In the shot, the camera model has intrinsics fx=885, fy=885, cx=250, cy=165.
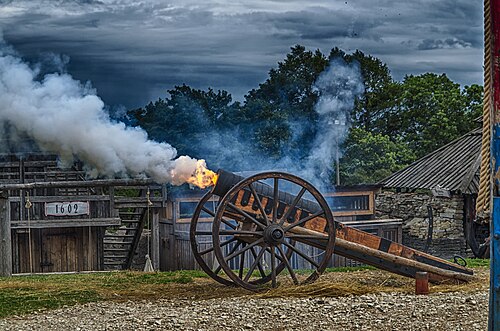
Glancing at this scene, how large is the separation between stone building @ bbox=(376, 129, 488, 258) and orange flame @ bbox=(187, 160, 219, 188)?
1307 cm

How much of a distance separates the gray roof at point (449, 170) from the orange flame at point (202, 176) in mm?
13908

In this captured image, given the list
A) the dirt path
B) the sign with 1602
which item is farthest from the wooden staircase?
the dirt path

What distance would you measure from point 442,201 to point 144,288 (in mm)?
16622

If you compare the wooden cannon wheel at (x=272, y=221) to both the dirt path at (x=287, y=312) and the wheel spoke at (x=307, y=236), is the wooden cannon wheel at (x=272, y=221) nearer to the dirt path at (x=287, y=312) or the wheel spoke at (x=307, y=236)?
the wheel spoke at (x=307, y=236)

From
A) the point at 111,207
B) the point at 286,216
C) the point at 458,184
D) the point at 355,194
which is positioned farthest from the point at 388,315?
the point at 458,184

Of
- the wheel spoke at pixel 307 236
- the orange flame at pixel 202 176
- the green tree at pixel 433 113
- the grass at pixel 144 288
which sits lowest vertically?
the grass at pixel 144 288

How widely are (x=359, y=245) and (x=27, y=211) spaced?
9.84 meters

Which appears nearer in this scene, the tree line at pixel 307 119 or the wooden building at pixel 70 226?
the wooden building at pixel 70 226

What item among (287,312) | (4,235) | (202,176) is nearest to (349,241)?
(202,176)

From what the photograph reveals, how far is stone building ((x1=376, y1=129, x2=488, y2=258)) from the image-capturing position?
84.8 ft

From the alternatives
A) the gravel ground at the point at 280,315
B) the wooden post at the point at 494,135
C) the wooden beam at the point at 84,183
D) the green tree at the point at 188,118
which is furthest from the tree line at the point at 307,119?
the wooden post at the point at 494,135

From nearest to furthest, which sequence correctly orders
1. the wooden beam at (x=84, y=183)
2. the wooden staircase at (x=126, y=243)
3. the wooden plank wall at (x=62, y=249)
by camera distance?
1. the wooden beam at (x=84, y=183)
2. the wooden plank wall at (x=62, y=249)
3. the wooden staircase at (x=126, y=243)

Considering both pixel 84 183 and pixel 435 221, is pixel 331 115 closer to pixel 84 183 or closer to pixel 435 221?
pixel 435 221

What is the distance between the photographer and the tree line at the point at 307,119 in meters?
30.2
